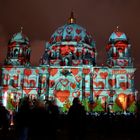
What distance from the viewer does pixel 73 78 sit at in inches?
2047

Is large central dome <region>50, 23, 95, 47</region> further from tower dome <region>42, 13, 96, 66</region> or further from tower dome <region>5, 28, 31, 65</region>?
tower dome <region>5, 28, 31, 65</region>

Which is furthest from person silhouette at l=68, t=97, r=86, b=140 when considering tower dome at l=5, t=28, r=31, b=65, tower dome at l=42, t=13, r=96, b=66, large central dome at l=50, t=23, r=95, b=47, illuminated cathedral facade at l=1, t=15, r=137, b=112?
large central dome at l=50, t=23, r=95, b=47

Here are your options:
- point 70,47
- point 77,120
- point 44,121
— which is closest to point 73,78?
point 70,47

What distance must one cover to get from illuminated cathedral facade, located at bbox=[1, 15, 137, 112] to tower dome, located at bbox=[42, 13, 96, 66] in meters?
0.22

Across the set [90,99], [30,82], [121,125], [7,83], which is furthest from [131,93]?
[121,125]

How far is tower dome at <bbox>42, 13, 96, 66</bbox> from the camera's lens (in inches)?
2181

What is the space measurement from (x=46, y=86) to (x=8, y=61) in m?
10.4

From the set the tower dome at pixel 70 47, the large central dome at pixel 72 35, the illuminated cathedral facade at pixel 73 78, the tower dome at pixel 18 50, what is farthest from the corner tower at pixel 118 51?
the tower dome at pixel 18 50

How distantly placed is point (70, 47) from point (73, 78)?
34.3 feet

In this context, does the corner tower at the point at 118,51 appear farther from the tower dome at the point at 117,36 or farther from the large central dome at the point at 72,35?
the large central dome at the point at 72,35

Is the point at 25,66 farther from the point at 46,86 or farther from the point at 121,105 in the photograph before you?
the point at 121,105

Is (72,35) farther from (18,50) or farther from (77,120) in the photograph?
(77,120)

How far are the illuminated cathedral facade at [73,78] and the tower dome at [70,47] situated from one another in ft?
0.73

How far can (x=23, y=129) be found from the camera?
31.2ft
